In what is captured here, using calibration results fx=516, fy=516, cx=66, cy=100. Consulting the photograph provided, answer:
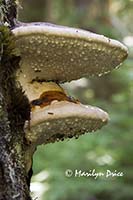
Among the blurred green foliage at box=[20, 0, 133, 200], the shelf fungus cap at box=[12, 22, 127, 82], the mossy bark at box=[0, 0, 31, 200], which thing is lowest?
the mossy bark at box=[0, 0, 31, 200]

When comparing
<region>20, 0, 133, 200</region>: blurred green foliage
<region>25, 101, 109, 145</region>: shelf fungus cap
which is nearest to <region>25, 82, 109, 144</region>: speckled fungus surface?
<region>25, 101, 109, 145</region>: shelf fungus cap

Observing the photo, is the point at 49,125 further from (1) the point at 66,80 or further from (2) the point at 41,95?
(1) the point at 66,80

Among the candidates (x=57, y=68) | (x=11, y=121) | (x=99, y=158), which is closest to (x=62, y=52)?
(x=57, y=68)

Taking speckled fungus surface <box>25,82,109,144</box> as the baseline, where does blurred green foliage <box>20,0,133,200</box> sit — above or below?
above

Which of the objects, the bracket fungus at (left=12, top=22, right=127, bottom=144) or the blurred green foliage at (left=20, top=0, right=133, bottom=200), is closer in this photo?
the bracket fungus at (left=12, top=22, right=127, bottom=144)

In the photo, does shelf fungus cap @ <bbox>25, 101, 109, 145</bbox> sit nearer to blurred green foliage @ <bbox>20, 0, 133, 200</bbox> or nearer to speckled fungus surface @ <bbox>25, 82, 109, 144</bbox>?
speckled fungus surface @ <bbox>25, 82, 109, 144</bbox>

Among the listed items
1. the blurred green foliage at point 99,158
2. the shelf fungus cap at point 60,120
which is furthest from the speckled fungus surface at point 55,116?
the blurred green foliage at point 99,158

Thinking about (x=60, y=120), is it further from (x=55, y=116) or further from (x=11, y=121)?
(x=11, y=121)
